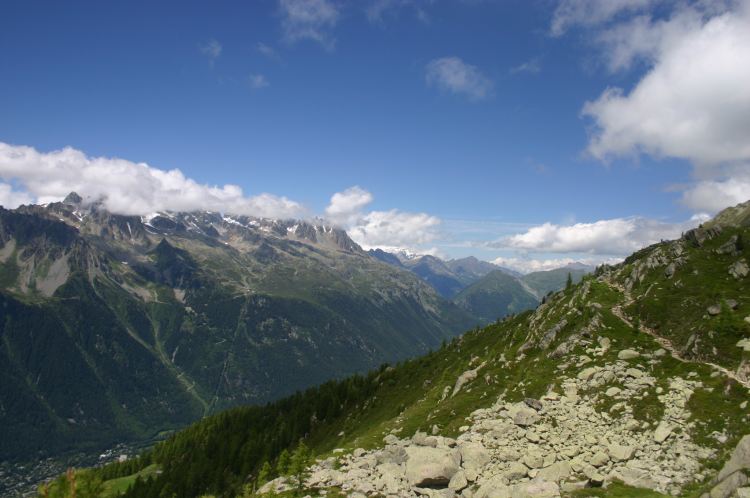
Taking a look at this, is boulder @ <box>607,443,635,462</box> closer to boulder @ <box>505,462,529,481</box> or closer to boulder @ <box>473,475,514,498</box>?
boulder @ <box>505,462,529,481</box>

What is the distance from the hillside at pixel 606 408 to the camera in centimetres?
3622

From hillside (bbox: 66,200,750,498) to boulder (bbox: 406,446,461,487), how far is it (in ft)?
0.37

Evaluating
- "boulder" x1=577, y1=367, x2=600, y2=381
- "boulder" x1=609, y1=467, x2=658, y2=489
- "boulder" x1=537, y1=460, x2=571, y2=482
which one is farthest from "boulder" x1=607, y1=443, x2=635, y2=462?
"boulder" x1=577, y1=367, x2=600, y2=381

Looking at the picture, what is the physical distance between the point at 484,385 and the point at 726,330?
34.7 metres

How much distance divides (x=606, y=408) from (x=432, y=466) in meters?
18.9

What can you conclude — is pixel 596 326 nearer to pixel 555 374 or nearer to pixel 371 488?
pixel 555 374

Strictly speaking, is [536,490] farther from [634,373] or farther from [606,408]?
[634,373]

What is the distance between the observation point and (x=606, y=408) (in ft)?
153

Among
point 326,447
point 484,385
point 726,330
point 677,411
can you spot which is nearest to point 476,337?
point 326,447

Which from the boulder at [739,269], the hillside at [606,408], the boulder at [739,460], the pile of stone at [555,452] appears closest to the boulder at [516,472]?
the pile of stone at [555,452]

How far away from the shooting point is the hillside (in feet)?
119

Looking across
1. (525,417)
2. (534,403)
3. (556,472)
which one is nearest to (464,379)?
(534,403)

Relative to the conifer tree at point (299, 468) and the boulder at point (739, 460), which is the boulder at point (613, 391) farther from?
the conifer tree at point (299, 468)

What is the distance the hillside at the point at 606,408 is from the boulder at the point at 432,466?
0.11 m
